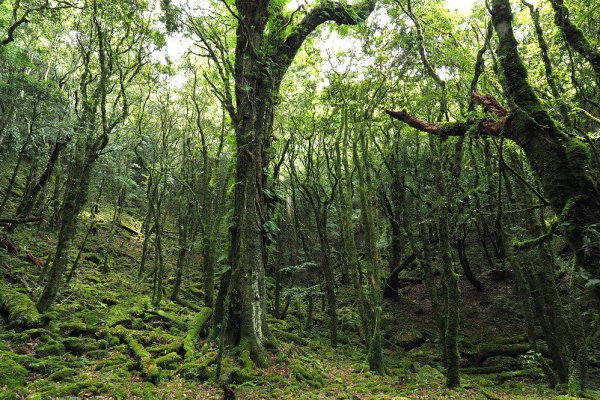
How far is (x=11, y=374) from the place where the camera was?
595 cm

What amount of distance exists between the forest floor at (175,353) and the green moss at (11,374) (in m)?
0.02

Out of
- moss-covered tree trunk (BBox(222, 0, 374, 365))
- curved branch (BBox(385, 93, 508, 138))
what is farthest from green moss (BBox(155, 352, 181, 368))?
curved branch (BBox(385, 93, 508, 138))

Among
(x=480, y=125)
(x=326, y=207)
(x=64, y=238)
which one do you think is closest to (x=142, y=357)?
(x=64, y=238)

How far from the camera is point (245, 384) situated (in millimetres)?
6766

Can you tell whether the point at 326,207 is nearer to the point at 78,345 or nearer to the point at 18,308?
the point at 78,345

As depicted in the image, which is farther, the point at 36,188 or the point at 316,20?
the point at 36,188

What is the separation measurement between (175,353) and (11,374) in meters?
3.19

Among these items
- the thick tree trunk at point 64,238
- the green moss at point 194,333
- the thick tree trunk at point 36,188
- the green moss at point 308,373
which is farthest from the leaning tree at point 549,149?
the thick tree trunk at point 36,188

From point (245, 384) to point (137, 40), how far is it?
10.5 meters

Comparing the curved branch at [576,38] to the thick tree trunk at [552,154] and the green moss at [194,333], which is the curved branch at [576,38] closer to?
the thick tree trunk at [552,154]

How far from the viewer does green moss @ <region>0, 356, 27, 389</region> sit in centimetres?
572

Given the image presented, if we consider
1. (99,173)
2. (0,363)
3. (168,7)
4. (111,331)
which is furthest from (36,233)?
(168,7)

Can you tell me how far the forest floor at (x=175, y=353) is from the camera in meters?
6.53

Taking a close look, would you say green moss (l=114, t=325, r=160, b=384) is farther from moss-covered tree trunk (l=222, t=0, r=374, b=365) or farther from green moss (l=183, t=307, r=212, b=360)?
moss-covered tree trunk (l=222, t=0, r=374, b=365)
